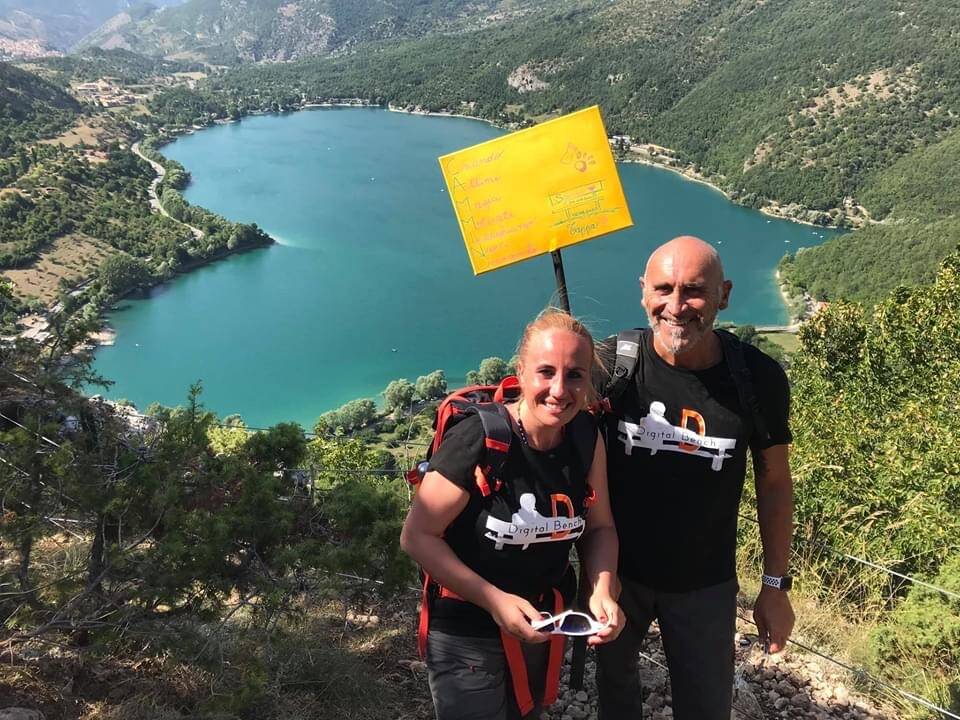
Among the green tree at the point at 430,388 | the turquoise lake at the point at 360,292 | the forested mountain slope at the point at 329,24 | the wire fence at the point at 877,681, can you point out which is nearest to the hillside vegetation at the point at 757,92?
the turquoise lake at the point at 360,292

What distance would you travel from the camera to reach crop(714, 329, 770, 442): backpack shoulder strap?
1313 mm

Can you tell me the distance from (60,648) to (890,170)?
66607 mm

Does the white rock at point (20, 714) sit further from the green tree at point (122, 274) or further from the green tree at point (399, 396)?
the green tree at point (122, 274)

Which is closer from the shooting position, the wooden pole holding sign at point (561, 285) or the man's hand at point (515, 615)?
the man's hand at point (515, 615)

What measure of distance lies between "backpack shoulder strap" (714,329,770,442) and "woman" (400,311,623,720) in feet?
1.01

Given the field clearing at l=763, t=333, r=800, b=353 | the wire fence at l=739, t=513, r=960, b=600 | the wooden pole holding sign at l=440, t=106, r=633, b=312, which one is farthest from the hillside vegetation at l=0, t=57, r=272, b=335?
the wire fence at l=739, t=513, r=960, b=600

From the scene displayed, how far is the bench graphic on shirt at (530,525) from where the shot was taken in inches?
46.9

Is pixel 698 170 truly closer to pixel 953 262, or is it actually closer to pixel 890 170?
pixel 890 170

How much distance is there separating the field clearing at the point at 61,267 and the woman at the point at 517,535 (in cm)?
4532

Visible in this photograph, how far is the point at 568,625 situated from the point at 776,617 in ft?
1.82

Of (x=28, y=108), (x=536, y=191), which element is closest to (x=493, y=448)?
(x=536, y=191)

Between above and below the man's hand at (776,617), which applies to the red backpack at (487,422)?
above

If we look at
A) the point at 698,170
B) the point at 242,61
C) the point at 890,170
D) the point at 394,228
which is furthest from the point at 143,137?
the point at 242,61

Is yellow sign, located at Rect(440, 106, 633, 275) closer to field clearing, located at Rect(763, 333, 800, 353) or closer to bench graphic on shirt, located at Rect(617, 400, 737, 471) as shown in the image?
bench graphic on shirt, located at Rect(617, 400, 737, 471)
